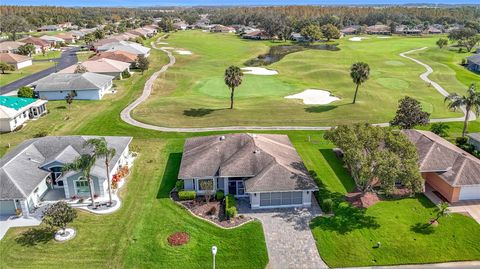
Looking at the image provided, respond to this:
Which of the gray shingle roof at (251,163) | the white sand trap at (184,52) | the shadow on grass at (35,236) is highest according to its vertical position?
the white sand trap at (184,52)

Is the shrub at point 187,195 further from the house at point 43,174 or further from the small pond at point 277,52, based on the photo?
the small pond at point 277,52

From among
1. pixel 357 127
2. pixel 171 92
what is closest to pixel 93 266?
pixel 357 127

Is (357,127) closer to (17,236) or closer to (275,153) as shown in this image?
(275,153)

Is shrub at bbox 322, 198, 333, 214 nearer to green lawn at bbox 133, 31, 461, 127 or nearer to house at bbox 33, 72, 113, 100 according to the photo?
green lawn at bbox 133, 31, 461, 127

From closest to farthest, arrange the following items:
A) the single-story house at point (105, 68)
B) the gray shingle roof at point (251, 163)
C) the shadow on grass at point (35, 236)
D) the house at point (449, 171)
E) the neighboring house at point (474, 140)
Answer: the shadow on grass at point (35, 236) → the gray shingle roof at point (251, 163) → the house at point (449, 171) → the neighboring house at point (474, 140) → the single-story house at point (105, 68)

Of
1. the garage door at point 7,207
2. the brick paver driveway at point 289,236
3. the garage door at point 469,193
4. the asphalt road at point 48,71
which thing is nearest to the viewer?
the brick paver driveway at point 289,236

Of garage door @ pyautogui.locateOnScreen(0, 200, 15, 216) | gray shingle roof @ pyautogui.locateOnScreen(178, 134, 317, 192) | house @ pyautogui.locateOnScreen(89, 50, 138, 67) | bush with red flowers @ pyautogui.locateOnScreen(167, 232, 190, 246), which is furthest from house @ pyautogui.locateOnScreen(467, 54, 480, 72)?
garage door @ pyautogui.locateOnScreen(0, 200, 15, 216)

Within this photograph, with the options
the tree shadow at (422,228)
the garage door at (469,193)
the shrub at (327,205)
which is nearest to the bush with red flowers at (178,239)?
the shrub at (327,205)
